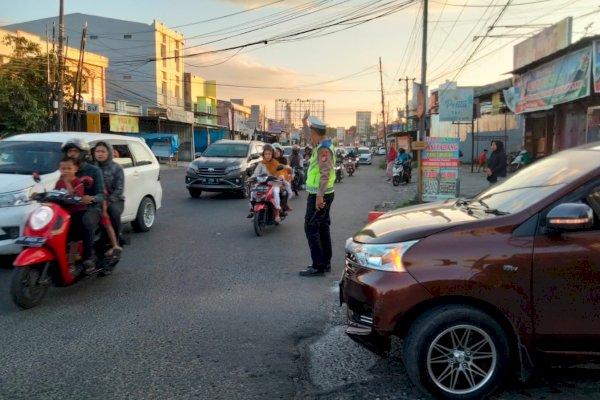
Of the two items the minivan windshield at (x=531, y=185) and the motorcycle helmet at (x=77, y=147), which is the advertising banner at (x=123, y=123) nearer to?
the motorcycle helmet at (x=77, y=147)

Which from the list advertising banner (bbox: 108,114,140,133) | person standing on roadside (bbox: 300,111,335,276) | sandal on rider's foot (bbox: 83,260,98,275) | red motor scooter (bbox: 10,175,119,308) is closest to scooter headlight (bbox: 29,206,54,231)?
red motor scooter (bbox: 10,175,119,308)

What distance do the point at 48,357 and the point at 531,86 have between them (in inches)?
769

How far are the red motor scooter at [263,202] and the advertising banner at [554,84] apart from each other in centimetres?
986

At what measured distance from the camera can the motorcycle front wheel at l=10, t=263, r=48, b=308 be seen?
5012mm

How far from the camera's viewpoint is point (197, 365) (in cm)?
395

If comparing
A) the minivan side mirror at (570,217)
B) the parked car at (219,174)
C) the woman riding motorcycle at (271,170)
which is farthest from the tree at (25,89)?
the minivan side mirror at (570,217)

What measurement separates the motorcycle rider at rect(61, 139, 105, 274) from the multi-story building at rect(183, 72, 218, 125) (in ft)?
173

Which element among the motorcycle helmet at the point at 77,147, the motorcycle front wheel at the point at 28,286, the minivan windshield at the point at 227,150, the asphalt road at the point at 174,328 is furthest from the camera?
the minivan windshield at the point at 227,150

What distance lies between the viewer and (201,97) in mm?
63500

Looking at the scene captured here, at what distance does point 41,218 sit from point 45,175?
2.17m

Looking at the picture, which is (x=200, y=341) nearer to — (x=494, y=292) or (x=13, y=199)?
(x=494, y=292)

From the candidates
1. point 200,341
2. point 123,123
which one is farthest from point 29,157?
point 123,123

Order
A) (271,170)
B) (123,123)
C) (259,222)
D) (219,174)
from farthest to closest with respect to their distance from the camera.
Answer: (123,123) < (219,174) < (271,170) < (259,222)

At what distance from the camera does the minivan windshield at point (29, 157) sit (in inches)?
287
